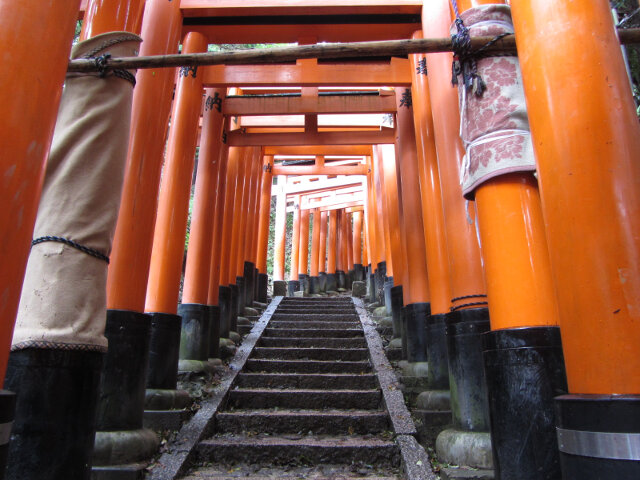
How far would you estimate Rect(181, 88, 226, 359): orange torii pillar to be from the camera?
218 inches

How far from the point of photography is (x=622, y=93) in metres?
1.62

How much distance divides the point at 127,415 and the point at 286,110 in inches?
175

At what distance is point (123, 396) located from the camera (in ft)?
10.9

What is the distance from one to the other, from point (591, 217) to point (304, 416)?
334cm

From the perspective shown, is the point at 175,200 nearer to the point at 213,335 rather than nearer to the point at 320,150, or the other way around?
the point at 213,335

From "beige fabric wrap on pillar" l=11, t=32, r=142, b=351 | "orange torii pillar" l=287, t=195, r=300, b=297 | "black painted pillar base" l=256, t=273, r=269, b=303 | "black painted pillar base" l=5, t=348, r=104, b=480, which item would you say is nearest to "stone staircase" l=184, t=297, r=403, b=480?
"black painted pillar base" l=5, t=348, r=104, b=480

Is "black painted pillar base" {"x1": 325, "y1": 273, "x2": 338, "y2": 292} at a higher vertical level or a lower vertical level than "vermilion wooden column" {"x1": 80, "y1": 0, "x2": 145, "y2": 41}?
higher

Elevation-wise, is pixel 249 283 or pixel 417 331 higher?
pixel 249 283

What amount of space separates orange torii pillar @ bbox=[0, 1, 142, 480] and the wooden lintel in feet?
11.3

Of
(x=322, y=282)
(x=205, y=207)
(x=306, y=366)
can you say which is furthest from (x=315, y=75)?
(x=322, y=282)

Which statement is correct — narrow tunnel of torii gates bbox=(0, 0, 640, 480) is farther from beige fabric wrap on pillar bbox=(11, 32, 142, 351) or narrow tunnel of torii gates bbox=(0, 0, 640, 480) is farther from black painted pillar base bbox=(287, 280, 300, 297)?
black painted pillar base bbox=(287, 280, 300, 297)

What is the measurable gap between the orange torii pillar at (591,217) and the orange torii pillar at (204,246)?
4.58 metres

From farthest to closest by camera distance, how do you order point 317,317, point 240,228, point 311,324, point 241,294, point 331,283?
1. point 331,283
2. point 240,228
3. point 241,294
4. point 317,317
5. point 311,324

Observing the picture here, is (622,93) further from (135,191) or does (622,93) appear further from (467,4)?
(135,191)
